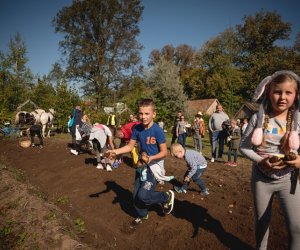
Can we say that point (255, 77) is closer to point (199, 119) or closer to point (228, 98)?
point (228, 98)

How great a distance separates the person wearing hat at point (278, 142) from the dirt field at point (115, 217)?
1.60 m

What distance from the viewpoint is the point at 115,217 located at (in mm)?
5027

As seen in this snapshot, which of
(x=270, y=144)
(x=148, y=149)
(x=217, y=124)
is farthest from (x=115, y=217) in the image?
(x=217, y=124)

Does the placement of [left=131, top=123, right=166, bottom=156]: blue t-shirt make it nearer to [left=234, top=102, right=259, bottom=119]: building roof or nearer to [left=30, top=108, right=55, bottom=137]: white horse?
[left=30, top=108, right=55, bottom=137]: white horse

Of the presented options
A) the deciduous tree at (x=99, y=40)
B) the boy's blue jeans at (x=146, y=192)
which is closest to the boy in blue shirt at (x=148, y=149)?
the boy's blue jeans at (x=146, y=192)

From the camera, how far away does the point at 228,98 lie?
51188 mm

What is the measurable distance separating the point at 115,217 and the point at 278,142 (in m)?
3.56

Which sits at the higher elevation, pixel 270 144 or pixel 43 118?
pixel 270 144

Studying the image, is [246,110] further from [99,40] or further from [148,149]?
[148,149]

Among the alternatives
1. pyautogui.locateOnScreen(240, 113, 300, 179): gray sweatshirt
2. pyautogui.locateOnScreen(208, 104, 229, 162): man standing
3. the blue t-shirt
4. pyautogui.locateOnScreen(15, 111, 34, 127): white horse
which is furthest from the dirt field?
pyautogui.locateOnScreen(15, 111, 34, 127): white horse

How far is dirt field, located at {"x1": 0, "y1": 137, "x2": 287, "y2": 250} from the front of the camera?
157 inches

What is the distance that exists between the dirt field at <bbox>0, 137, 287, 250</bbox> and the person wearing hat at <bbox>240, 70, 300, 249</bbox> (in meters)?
1.60

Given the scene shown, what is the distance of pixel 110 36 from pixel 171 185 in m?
27.9

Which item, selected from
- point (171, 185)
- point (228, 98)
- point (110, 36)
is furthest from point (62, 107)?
point (228, 98)
